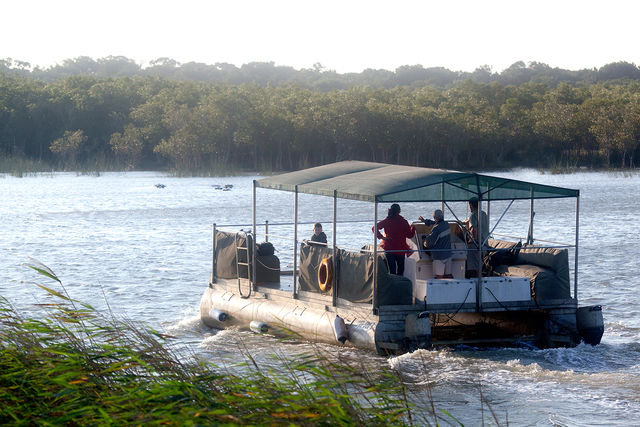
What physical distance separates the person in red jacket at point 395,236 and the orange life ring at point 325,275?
2.91ft

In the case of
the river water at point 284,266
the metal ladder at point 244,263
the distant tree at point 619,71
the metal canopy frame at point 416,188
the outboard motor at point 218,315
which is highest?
the distant tree at point 619,71

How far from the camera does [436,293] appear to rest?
1235 cm

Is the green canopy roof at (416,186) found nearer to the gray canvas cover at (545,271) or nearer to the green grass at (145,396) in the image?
the gray canvas cover at (545,271)

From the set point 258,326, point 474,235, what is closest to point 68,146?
point 258,326

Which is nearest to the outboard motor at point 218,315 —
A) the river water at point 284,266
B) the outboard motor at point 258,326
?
the river water at point 284,266

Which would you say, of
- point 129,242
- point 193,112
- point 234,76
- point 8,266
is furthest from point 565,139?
point 234,76

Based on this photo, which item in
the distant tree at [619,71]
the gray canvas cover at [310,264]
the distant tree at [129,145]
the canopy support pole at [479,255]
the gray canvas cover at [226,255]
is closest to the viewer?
the canopy support pole at [479,255]

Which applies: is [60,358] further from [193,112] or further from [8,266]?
[193,112]

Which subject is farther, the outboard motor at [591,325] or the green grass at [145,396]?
the outboard motor at [591,325]

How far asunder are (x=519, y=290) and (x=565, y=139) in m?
68.3

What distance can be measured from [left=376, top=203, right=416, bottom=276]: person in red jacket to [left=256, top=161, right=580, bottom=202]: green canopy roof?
0.39m

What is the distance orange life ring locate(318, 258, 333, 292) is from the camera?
13.1 metres

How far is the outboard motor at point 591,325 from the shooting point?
1309cm

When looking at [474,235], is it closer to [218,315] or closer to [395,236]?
[395,236]
